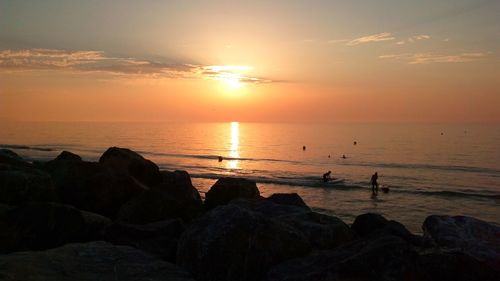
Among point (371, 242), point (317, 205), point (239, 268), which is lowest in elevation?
point (317, 205)

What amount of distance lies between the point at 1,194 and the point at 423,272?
10.6 metres

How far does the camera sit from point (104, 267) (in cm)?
658

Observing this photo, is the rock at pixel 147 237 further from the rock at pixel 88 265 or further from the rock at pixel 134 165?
the rock at pixel 134 165

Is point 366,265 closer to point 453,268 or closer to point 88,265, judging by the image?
point 453,268

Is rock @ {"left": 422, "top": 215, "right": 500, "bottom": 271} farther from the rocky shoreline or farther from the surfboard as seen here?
the surfboard

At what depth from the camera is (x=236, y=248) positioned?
7199 millimetres

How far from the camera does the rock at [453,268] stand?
6.04 metres

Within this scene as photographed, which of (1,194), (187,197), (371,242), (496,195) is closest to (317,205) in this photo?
(496,195)

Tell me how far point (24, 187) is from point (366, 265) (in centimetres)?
977

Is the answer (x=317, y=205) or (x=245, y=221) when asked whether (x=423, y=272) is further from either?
(x=317, y=205)

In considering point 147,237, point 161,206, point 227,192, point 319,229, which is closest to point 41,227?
point 147,237

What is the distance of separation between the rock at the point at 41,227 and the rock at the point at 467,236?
23.5ft

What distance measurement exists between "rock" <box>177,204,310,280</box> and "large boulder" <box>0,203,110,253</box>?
120 inches

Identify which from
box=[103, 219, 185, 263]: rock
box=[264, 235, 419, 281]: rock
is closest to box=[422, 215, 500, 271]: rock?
box=[264, 235, 419, 281]: rock
